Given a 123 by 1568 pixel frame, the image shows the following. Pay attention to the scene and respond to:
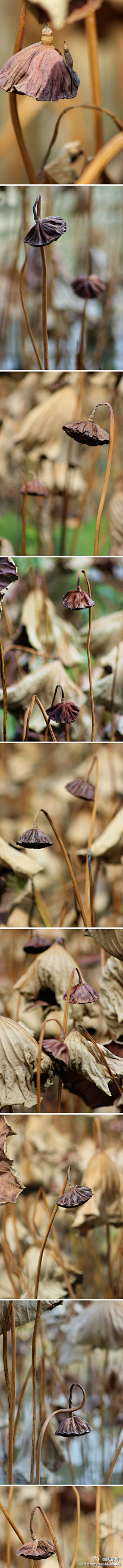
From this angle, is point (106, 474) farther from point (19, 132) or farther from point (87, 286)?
point (19, 132)

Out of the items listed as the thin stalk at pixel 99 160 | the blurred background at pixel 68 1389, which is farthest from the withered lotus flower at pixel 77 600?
the blurred background at pixel 68 1389

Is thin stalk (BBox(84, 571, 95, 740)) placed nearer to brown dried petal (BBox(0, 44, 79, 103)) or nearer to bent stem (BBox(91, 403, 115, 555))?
bent stem (BBox(91, 403, 115, 555))

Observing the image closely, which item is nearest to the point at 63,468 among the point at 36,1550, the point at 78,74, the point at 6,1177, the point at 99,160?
the point at 99,160

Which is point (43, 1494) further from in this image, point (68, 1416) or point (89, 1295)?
point (89, 1295)

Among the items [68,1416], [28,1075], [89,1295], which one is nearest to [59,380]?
[28,1075]

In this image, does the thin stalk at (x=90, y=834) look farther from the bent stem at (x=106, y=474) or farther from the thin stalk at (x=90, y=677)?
the bent stem at (x=106, y=474)

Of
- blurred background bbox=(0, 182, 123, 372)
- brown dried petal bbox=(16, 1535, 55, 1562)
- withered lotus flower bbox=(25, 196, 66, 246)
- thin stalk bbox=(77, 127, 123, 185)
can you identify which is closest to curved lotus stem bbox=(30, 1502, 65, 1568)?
brown dried petal bbox=(16, 1535, 55, 1562)
